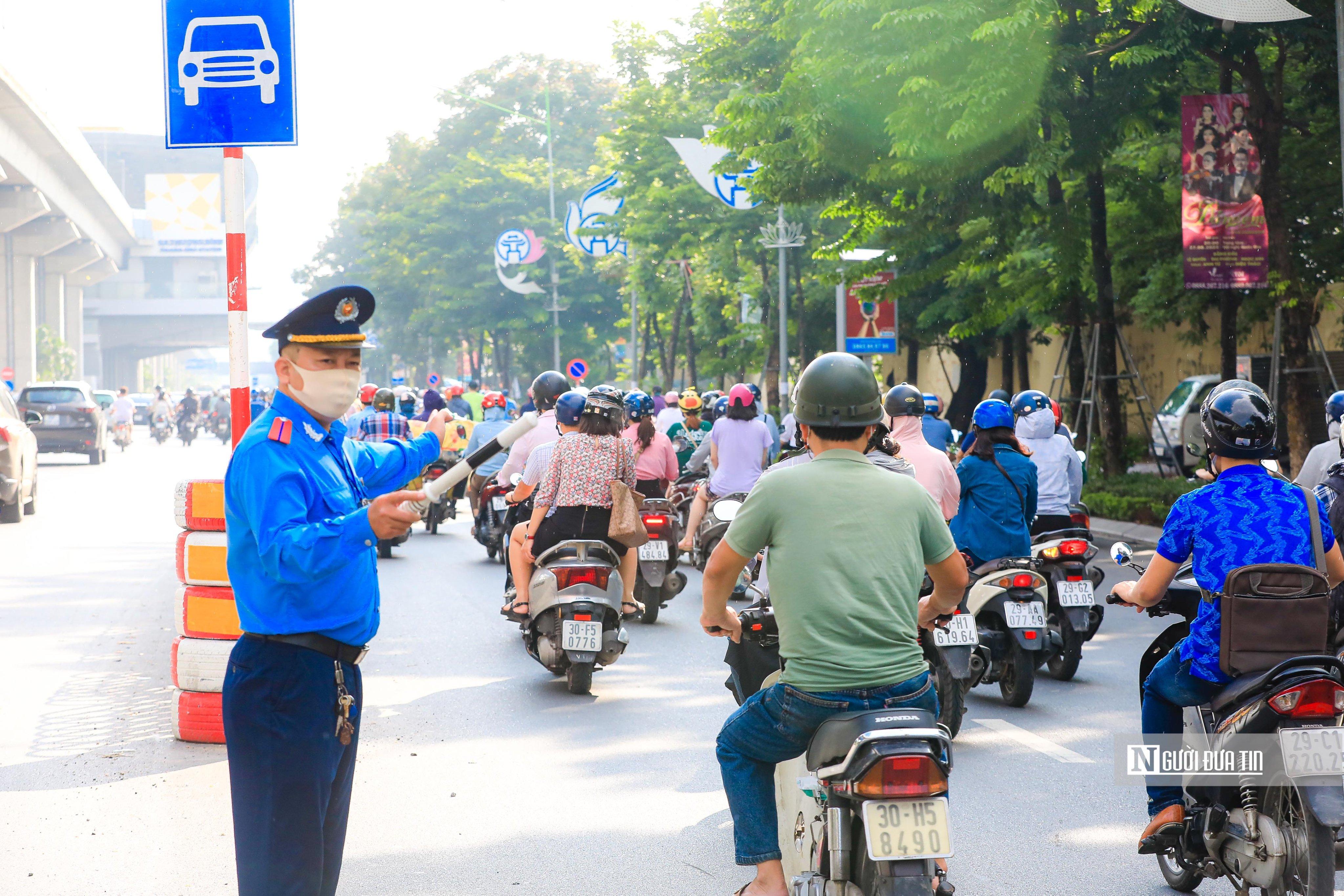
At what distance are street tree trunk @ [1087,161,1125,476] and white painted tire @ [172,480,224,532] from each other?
52.7 feet

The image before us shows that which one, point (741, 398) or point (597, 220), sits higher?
point (597, 220)

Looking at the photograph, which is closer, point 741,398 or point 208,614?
point 208,614

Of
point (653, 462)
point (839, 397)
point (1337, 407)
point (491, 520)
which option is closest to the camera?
point (839, 397)

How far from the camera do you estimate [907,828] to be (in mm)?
3494

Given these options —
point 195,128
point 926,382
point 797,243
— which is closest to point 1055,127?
point 797,243

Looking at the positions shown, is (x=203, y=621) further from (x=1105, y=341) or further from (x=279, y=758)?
(x=1105, y=341)

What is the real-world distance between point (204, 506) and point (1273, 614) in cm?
502

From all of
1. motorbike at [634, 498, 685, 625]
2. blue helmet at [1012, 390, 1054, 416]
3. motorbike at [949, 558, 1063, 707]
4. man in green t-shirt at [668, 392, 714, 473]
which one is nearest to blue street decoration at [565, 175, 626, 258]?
man in green t-shirt at [668, 392, 714, 473]

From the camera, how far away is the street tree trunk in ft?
68.6

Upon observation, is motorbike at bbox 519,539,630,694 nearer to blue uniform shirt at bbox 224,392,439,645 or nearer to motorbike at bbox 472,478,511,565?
blue uniform shirt at bbox 224,392,439,645

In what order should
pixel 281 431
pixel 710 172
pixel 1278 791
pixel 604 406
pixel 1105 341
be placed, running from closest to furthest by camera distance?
pixel 281 431
pixel 1278 791
pixel 604 406
pixel 1105 341
pixel 710 172

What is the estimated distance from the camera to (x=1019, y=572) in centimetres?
791

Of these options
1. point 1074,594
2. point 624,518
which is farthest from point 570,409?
point 1074,594

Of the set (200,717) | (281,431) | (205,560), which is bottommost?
(200,717)
